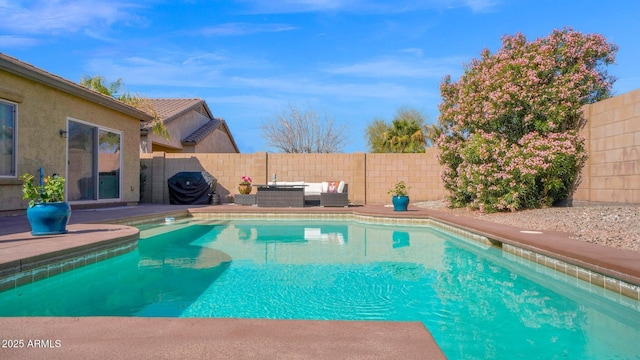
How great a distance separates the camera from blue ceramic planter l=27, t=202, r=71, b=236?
524 cm

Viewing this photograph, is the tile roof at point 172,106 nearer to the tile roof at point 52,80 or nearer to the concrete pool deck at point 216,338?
the tile roof at point 52,80

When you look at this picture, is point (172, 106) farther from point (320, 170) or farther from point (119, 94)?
point (320, 170)

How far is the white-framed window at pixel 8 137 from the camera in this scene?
7.83 m

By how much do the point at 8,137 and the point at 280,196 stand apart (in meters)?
6.78

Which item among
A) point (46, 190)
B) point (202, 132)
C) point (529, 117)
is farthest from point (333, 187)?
point (202, 132)

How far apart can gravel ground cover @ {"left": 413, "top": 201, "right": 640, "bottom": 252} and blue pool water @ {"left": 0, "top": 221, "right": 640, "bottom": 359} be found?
120cm

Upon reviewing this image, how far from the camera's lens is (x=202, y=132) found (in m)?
21.8

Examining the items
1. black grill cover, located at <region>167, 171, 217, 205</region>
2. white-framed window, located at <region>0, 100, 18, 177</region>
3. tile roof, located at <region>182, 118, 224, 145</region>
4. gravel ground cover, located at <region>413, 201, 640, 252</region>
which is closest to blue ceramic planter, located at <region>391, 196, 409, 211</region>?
gravel ground cover, located at <region>413, 201, 640, 252</region>

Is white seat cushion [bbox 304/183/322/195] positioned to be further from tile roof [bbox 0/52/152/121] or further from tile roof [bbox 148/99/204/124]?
tile roof [bbox 148/99/204/124]

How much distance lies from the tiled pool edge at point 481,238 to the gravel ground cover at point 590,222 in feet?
2.75

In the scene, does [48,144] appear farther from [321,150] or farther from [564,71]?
[321,150]

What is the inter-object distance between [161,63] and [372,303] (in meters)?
12.4

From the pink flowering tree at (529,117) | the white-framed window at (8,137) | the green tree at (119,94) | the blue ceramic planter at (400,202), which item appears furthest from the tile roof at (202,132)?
the pink flowering tree at (529,117)

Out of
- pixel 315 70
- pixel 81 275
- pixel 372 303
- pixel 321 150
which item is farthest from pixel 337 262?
pixel 321 150
